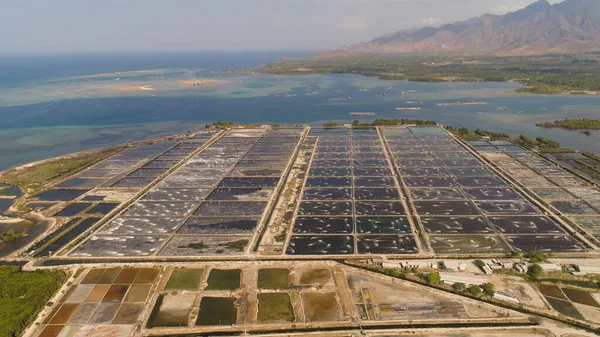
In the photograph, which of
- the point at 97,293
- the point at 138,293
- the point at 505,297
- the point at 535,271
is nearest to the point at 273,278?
the point at 138,293

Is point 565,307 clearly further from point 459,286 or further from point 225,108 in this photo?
point 225,108

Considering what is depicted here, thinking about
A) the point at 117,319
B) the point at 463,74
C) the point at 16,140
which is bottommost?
the point at 117,319

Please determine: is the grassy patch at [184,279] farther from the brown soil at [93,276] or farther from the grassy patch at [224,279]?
the brown soil at [93,276]

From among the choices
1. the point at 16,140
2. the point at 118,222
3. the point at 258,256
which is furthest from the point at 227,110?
the point at 258,256

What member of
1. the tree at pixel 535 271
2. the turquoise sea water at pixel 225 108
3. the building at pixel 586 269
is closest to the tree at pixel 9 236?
the turquoise sea water at pixel 225 108

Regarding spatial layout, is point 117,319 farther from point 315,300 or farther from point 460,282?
point 460,282
